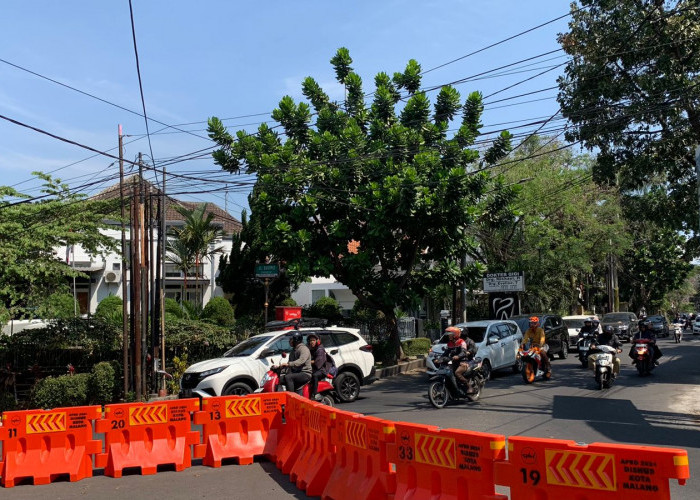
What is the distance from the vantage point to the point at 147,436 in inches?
345

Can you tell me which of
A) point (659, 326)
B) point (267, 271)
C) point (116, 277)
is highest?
point (116, 277)

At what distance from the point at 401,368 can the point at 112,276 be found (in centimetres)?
1824

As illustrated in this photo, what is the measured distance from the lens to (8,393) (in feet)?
59.3

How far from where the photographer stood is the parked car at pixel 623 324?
104ft

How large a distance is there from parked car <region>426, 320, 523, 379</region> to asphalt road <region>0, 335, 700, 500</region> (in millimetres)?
504

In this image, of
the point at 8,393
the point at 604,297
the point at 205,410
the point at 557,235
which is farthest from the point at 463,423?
the point at 604,297

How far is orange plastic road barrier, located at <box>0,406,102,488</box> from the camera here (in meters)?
8.31

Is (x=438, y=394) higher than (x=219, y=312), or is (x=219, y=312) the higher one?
(x=219, y=312)

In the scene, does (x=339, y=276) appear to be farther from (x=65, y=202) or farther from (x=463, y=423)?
(x=463, y=423)

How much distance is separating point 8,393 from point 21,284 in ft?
10.4

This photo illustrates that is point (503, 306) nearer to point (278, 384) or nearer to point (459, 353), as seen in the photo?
point (459, 353)

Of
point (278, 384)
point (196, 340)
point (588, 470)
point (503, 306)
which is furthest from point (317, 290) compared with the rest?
point (588, 470)

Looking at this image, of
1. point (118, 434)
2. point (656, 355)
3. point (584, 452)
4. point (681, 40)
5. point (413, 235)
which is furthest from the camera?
point (413, 235)

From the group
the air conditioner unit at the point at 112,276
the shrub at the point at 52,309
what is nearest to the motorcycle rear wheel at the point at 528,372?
the shrub at the point at 52,309
